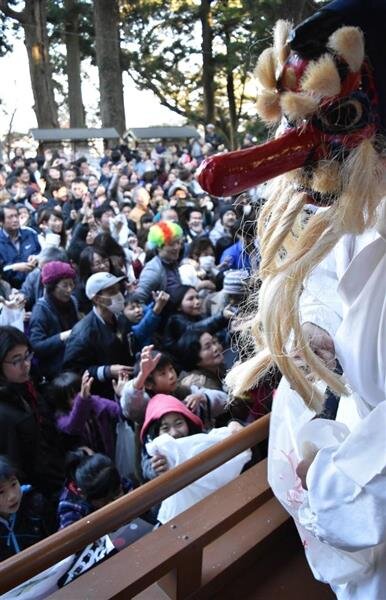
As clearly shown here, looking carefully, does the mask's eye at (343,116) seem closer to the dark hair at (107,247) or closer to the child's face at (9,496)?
the child's face at (9,496)

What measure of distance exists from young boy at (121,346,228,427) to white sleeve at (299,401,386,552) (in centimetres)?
135

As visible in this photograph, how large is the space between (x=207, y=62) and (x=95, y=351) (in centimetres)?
1839

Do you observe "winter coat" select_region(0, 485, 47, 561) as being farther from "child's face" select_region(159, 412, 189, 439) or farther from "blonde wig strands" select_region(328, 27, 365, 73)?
"blonde wig strands" select_region(328, 27, 365, 73)

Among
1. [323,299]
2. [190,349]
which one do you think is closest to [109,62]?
[190,349]

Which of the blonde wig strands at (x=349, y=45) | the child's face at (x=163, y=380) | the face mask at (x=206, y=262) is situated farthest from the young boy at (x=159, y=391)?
the face mask at (x=206, y=262)

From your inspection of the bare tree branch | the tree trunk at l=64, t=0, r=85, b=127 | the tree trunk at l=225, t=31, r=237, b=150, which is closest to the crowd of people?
the bare tree branch

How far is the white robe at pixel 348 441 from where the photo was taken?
0.77 meters

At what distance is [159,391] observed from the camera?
2.24 meters

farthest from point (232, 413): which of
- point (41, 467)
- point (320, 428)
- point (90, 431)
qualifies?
point (320, 428)

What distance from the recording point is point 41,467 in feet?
6.77

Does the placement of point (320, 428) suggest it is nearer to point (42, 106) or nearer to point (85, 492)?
point (85, 492)

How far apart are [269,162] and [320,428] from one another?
48 cm

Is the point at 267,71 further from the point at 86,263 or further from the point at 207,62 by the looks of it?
the point at 207,62

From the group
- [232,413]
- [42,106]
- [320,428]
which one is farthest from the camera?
[42,106]
